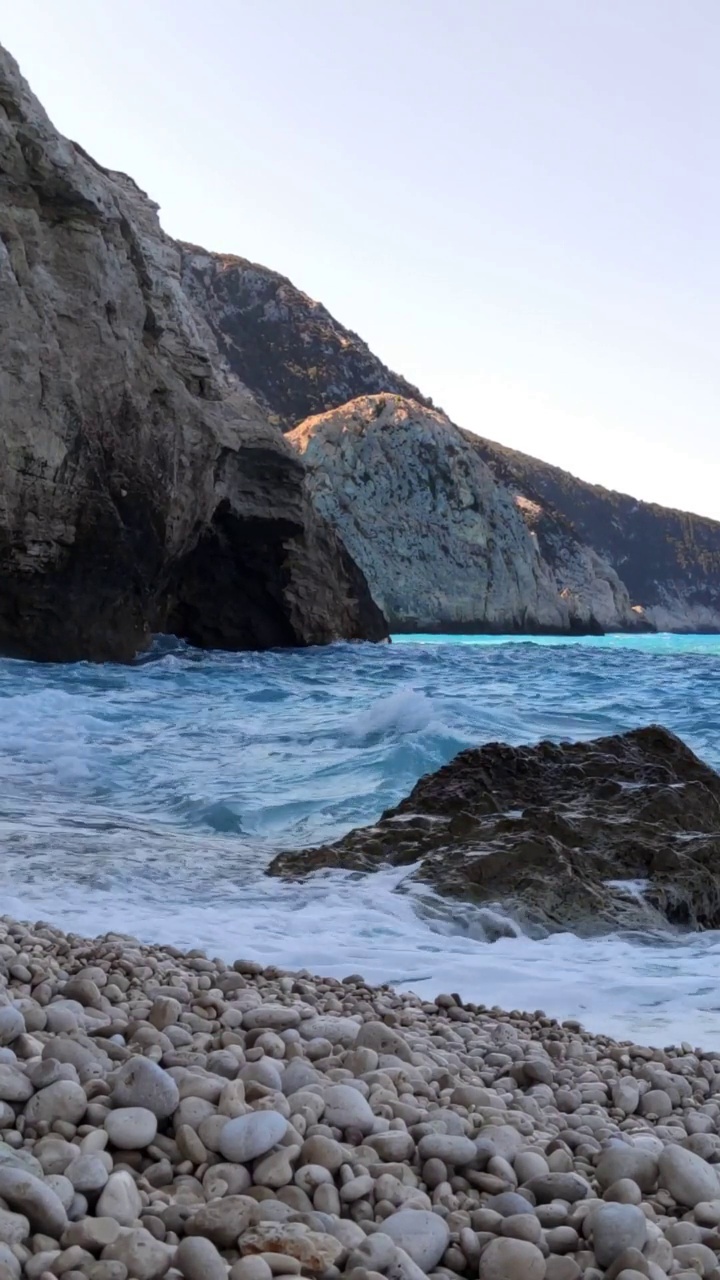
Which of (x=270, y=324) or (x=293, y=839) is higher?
(x=270, y=324)

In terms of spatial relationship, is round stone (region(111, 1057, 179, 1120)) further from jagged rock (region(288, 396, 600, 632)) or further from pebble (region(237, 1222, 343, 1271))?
jagged rock (region(288, 396, 600, 632))

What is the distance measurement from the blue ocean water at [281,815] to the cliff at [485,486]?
3794cm

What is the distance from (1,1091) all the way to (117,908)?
2.74 m

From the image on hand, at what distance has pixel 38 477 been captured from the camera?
1788 cm

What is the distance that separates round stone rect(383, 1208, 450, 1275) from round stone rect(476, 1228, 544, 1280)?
2.7 inches

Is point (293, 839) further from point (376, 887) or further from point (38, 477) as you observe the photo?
point (38, 477)

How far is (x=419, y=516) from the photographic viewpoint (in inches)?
2173

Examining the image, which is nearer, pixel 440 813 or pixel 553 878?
pixel 553 878

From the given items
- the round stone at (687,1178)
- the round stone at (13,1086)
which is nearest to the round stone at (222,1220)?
the round stone at (13,1086)

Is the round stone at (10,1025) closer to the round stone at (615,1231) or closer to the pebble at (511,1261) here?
the pebble at (511,1261)

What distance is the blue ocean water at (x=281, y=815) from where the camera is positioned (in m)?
4.16

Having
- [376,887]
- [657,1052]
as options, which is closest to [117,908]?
[376,887]

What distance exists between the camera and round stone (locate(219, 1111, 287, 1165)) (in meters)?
1.94

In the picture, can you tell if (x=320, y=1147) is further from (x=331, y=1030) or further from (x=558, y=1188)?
(x=331, y=1030)
